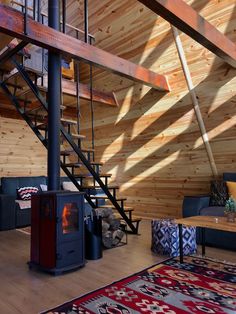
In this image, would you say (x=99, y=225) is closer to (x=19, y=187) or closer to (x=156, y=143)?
(x=156, y=143)

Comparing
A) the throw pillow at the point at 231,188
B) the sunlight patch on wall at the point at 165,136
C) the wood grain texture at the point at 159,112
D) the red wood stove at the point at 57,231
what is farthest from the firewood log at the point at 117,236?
the sunlight patch on wall at the point at 165,136

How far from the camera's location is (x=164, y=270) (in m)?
2.70

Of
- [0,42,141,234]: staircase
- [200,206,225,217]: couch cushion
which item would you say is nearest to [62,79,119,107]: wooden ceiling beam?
[0,42,141,234]: staircase

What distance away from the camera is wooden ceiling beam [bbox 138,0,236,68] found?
2404mm

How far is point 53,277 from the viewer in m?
2.58

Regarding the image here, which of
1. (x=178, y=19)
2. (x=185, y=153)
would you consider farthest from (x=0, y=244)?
(x=178, y=19)

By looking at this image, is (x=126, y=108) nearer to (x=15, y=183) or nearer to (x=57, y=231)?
(x=15, y=183)

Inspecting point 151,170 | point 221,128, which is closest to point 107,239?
point 151,170

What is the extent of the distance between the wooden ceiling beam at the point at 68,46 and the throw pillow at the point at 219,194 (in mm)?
1697

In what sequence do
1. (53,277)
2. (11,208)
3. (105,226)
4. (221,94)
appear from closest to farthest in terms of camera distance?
(53,277), (105,226), (221,94), (11,208)

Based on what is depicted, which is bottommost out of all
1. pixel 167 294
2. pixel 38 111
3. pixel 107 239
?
pixel 167 294

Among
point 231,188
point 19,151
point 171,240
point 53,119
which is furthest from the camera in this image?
point 19,151

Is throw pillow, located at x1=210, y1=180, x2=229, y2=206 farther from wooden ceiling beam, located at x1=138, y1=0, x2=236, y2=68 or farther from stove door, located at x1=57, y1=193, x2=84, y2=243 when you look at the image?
stove door, located at x1=57, y1=193, x2=84, y2=243

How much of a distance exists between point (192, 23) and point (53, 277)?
272 cm
